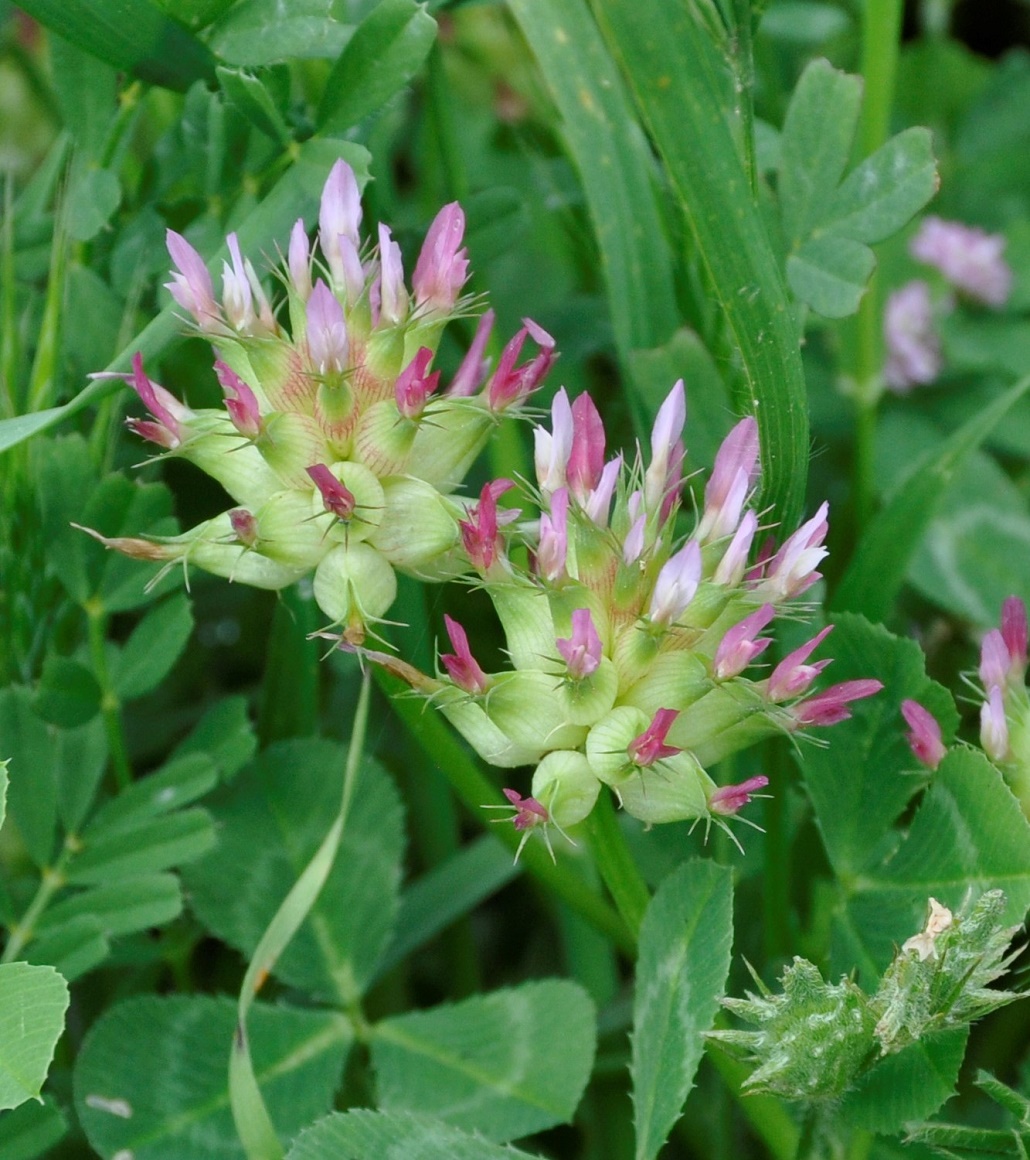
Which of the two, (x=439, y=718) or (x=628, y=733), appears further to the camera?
(x=439, y=718)

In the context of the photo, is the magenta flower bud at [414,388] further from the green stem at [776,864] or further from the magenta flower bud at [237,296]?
the green stem at [776,864]

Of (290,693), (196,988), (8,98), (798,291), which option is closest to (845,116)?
(798,291)

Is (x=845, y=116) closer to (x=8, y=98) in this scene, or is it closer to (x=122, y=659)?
(x=122, y=659)

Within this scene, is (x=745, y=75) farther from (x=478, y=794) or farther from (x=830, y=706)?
(x=478, y=794)

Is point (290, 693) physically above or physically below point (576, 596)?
below

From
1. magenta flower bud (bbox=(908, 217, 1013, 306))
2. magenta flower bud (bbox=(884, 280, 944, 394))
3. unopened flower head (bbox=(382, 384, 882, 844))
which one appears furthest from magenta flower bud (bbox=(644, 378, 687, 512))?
magenta flower bud (bbox=(908, 217, 1013, 306))

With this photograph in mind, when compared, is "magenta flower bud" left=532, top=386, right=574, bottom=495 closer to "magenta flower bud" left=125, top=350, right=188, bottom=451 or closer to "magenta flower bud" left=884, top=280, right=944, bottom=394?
"magenta flower bud" left=125, top=350, right=188, bottom=451

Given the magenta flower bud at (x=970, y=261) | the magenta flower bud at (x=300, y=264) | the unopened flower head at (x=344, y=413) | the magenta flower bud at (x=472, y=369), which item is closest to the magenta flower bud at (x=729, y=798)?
the unopened flower head at (x=344, y=413)
